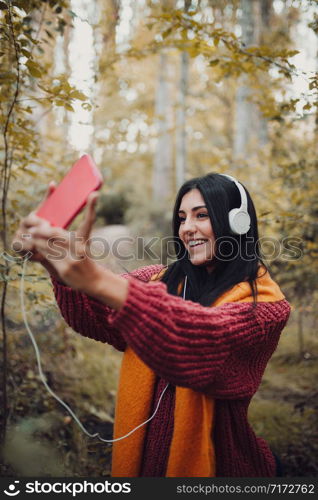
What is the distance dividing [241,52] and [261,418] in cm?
356

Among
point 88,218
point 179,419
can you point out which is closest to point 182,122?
point 179,419

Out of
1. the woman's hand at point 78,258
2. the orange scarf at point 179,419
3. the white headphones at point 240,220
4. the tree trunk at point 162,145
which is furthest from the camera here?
the tree trunk at point 162,145

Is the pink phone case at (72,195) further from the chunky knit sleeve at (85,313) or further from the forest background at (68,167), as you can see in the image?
the forest background at (68,167)

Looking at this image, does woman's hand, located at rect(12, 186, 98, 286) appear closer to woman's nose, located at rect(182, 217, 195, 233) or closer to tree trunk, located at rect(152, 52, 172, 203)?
woman's nose, located at rect(182, 217, 195, 233)

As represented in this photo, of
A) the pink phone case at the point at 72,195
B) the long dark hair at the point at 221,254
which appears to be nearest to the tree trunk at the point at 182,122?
the long dark hair at the point at 221,254

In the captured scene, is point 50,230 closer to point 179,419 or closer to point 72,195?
point 72,195

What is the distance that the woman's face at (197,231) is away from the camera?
1758mm

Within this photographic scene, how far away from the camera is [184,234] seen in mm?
1809

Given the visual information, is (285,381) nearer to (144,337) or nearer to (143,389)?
(143,389)

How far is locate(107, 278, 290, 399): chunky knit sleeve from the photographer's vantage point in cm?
113

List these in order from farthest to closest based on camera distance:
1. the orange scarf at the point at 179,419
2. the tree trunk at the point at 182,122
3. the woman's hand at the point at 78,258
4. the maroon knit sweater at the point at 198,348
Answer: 1. the tree trunk at the point at 182,122
2. the orange scarf at the point at 179,419
3. the maroon knit sweater at the point at 198,348
4. the woman's hand at the point at 78,258

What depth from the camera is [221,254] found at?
179 cm

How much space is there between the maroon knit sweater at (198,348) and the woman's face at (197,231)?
0.37 m

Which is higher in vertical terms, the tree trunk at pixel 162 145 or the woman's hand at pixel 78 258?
the tree trunk at pixel 162 145
